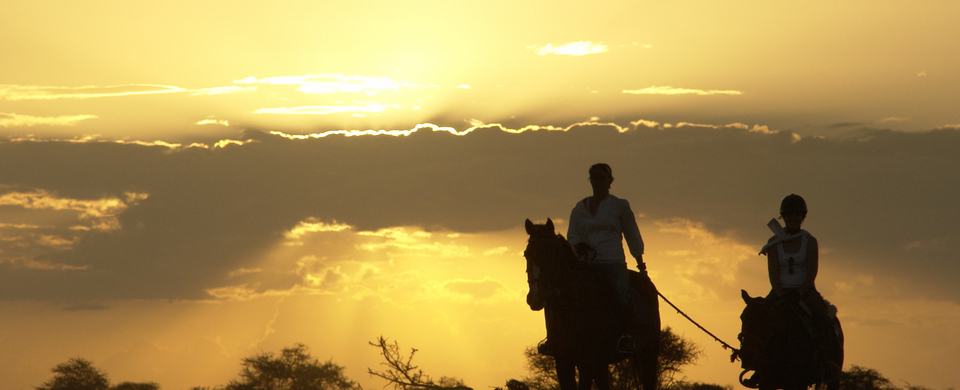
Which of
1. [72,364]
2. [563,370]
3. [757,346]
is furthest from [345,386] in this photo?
[757,346]

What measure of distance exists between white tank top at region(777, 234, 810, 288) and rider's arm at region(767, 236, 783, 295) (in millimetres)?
57

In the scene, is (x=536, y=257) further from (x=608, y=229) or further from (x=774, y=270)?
(x=774, y=270)

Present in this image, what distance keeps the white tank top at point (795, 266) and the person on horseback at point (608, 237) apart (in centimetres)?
247

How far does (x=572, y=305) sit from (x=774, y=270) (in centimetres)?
291

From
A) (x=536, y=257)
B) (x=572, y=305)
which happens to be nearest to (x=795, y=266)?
(x=572, y=305)

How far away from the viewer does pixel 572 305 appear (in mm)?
12242

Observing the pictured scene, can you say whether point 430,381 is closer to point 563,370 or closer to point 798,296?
point 563,370

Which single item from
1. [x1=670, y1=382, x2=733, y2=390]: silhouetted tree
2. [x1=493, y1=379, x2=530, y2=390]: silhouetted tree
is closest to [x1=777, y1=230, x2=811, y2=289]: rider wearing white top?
[x1=493, y1=379, x2=530, y2=390]: silhouetted tree

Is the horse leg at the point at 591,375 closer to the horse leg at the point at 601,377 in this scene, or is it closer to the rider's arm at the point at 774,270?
the horse leg at the point at 601,377

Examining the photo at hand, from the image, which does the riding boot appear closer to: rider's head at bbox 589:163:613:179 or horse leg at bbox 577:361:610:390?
horse leg at bbox 577:361:610:390

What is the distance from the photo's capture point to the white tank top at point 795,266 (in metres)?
11.0

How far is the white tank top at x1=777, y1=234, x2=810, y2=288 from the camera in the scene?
11.0 metres

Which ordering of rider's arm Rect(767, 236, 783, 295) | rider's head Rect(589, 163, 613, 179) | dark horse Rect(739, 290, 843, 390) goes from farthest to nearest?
rider's head Rect(589, 163, 613, 179) → rider's arm Rect(767, 236, 783, 295) → dark horse Rect(739, 290, 843, 390)

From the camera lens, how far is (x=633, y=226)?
42.5ft
